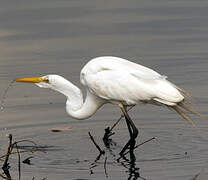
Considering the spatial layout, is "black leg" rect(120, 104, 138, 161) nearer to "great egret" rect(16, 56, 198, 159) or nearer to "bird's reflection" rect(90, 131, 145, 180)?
"great egret" rect(16, 56, 198, 159)

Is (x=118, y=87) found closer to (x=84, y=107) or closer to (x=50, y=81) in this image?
(x=84, y=107)

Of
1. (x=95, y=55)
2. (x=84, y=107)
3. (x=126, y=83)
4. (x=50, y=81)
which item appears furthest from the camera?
(x=95, y=55)

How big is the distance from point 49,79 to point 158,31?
17.2 feet

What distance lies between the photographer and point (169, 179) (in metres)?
11.0

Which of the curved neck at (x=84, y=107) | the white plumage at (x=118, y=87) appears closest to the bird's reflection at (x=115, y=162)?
the curved neck at (x=84, y=107)

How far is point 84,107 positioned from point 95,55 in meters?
3.50

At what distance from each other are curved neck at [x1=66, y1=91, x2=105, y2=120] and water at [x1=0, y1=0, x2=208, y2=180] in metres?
0.39

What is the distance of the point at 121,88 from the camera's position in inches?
492

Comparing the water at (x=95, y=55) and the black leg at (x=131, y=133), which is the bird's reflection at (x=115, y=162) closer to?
the water at (x=95, y=55)

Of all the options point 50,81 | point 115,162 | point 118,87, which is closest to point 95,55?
point 50,81

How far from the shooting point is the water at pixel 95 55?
39.4 ft

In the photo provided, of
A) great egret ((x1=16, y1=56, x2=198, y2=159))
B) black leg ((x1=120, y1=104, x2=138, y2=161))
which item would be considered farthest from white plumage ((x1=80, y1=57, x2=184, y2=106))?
black leg ((x1=120, y1=104, x2=138, y2=161))

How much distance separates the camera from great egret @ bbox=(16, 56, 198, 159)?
40.2ft

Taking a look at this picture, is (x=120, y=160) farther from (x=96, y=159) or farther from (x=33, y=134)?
(x=33, y=134)
